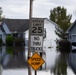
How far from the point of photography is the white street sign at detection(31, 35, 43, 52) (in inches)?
644

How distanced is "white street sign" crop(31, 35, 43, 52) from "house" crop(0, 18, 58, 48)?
5891 cm

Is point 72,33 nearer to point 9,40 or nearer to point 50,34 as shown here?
point 50,34

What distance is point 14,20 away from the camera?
85.8m

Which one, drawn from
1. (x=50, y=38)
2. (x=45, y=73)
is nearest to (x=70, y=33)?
(x=50, y=38)

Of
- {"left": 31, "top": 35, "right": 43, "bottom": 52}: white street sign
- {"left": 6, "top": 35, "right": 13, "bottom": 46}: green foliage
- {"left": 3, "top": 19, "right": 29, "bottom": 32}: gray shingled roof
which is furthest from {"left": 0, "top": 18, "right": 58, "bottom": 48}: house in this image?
{"left": 31, "top": 35, "right": 43, "bottom": 52}: white street sign

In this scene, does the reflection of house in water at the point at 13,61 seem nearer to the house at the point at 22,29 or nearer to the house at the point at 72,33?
the house at the point at 72,33

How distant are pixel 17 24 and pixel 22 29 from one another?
4.19 m

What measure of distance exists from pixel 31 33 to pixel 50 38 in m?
61.7

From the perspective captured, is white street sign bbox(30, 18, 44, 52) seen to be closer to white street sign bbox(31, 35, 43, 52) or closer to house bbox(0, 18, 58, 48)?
white street sign bbox(31, 35, 43, 52)

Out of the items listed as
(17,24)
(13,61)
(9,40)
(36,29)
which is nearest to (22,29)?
(17,24)

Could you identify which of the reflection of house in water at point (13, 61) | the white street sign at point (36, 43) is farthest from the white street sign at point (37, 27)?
the reflection of house in water at point (13, 61)

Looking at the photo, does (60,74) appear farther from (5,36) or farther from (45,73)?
(5,36)

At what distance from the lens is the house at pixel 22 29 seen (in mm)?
77644

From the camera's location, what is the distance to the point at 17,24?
276 feet
